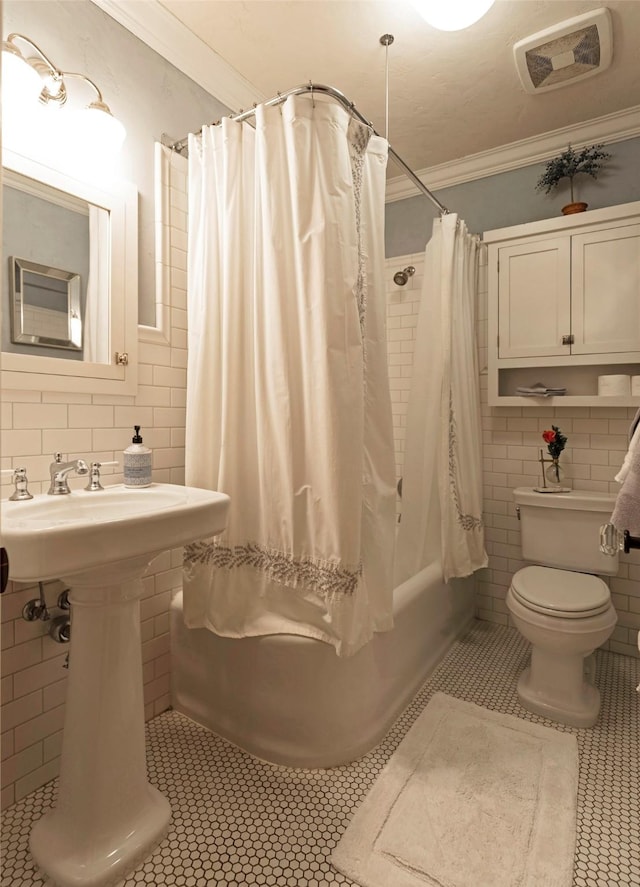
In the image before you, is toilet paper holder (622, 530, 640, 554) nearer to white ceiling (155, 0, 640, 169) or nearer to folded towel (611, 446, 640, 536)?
folded towel (611, 446, 640, 536)

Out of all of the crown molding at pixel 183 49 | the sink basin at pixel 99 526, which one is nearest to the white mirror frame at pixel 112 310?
the sink basin at pixel 99 526

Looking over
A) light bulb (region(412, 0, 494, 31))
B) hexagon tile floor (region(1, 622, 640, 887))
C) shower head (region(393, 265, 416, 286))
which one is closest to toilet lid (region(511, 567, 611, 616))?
hexagon tile floor (region(1, 622, 640, 887))

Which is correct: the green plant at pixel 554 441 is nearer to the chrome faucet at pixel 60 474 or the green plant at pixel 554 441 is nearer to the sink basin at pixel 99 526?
the sink basin at pixel 99 526

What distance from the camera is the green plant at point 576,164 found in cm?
242

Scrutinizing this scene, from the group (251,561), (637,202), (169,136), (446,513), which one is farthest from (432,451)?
(169,136)

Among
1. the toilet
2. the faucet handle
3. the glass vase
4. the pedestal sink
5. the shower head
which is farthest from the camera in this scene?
the shower head

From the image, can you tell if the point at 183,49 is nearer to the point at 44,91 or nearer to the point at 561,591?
the point at 44,91

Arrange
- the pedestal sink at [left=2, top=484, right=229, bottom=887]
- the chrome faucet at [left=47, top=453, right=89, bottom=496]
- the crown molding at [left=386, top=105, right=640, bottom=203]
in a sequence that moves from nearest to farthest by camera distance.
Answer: the pedestal sink at [left=2, top=484, right=229, bottom=887]
the chrome faucet at [left=47, top=453, right=89, bottom=496]
the crown molding at [left=386, top=105, right=640, bottom=203]

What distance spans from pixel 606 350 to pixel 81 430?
2.26 m

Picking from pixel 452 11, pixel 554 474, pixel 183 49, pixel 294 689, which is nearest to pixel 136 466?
pixel 294 689

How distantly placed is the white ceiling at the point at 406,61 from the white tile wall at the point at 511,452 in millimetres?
663

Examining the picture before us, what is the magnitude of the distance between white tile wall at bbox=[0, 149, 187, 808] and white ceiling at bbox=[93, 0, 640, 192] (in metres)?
0.51

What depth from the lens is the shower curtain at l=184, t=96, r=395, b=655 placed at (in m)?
1.49

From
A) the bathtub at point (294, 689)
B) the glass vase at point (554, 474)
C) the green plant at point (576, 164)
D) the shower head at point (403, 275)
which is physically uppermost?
the green plant at point (576, 164)
